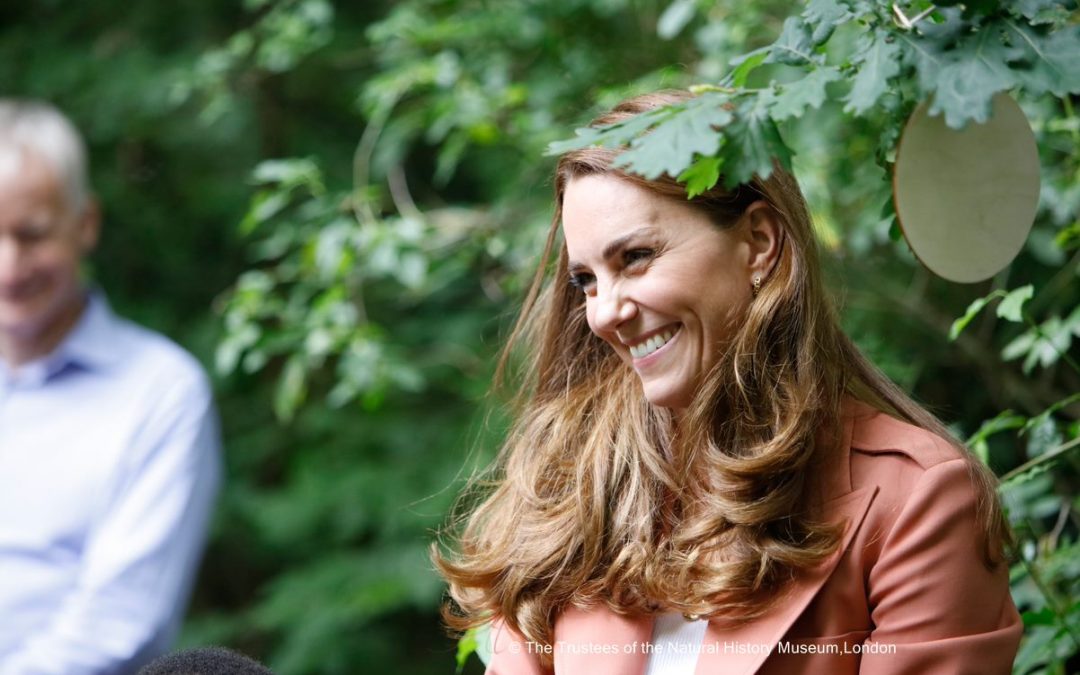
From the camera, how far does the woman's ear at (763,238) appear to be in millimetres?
1480

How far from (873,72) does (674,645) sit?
0.71 metres

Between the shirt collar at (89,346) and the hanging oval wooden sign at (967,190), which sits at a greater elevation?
the hanging oval wooden sign at (967,190)

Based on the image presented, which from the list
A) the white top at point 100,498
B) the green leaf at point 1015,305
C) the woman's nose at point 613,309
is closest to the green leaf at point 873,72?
the woman's nose at point 613,309

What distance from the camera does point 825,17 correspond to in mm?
1311

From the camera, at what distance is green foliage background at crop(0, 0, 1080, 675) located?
1.35m

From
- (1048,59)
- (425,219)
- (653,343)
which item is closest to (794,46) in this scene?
(1048,59)

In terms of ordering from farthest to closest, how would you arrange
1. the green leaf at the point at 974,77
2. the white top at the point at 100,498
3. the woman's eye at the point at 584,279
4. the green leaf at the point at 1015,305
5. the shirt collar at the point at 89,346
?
the shirt collar at the point at 89,346
the white top at the point at 100,498
the green leaf at the point at 1015,305
the woman's eye at the point at 584,279
the green leaf at the point at 974,77

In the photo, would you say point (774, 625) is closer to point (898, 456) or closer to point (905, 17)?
point (898, 456)

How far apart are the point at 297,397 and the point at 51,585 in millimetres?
1184

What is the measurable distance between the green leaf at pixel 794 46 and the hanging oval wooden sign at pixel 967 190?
5.3 inches

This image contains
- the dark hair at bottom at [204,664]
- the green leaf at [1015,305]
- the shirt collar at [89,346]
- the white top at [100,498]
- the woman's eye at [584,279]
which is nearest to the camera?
the dark hair at bottom at [204,664]

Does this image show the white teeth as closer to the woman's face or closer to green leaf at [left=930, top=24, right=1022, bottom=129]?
the woman's face

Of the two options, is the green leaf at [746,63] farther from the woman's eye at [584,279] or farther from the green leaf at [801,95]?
the woman's eye at [584,279]

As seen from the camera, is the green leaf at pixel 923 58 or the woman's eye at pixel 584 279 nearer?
the green leaf at pixel 923 58
